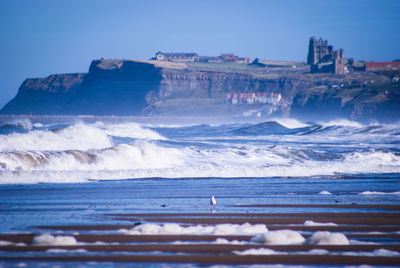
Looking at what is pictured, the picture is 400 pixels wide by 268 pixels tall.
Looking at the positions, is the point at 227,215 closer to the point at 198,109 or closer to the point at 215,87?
the point at 198,109

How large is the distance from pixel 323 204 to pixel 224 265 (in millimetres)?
5499

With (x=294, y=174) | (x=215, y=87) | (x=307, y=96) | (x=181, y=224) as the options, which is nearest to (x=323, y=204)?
(x=181, y=224)

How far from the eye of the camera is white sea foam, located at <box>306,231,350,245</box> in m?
6.76

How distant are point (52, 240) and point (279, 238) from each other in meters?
2.97

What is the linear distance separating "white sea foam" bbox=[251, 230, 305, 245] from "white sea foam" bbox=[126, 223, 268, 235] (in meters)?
0.58

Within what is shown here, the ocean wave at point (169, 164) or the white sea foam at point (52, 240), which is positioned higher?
the white sea foam at point (52, 240)

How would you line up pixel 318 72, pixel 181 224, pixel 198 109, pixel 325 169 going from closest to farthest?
pixel 181 224 → pixel 325 169 → pixel 198 109 → pixel 318 72

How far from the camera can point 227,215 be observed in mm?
9320

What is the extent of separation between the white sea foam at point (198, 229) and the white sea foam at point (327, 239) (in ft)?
3.31

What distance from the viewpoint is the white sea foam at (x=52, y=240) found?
677cm

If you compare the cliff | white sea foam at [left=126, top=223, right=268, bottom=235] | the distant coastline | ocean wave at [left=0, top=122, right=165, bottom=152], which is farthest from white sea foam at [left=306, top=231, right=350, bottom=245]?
the cliff

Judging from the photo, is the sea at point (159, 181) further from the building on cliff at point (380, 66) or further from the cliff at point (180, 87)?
the building on cliff at point (380, 66)

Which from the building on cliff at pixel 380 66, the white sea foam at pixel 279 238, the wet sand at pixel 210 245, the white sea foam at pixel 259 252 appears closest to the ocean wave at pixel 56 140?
the wet sand at pixel 210 245

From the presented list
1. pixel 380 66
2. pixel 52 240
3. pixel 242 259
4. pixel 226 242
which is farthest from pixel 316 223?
pixel 380 66
